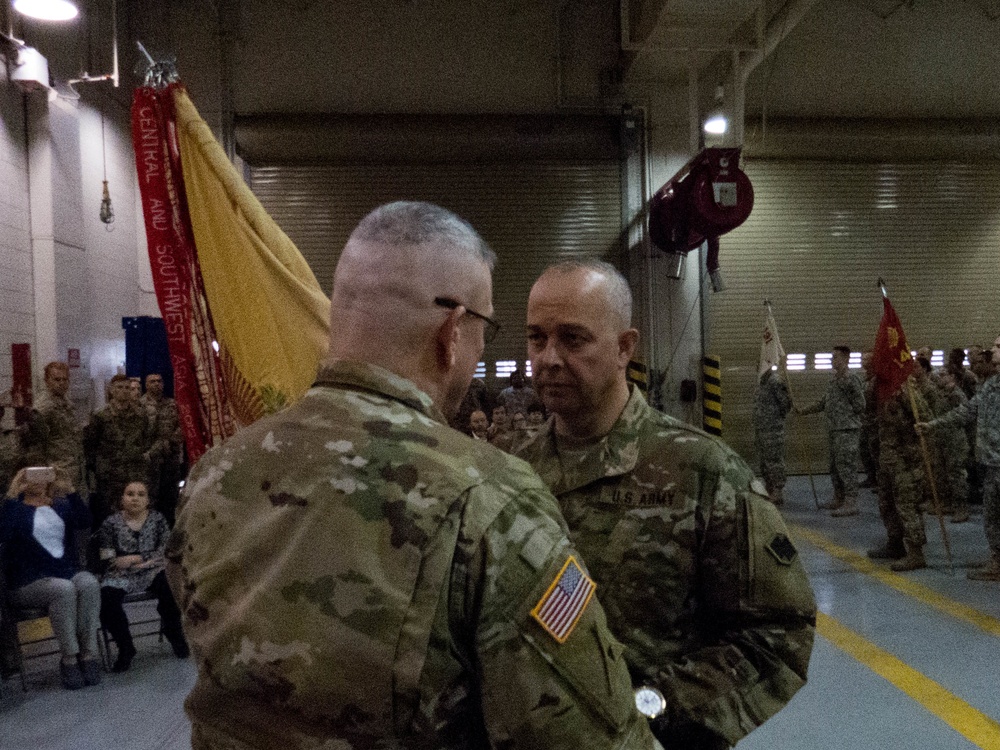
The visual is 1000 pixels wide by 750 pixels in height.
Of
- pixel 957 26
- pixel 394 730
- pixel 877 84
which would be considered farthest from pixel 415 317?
pixel 957 26

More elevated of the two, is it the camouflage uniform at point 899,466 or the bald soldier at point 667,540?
the bald soldier at point 667,540

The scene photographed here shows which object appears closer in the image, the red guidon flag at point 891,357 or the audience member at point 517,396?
the red guidon flag at point 891,357

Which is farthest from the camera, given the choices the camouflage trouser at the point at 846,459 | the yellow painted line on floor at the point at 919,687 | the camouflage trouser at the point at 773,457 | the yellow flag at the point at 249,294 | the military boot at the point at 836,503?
the camouflage trouser at the point at 773,457

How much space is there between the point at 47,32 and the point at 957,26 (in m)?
10.00

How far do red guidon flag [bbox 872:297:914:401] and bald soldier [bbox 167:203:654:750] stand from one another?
6.25 metres

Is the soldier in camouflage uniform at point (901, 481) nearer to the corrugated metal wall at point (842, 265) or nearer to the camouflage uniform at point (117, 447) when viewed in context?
the corrugated metal wall at point (842, 265)

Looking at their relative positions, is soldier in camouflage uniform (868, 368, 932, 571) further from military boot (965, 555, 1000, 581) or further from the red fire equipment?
the red fire equipment

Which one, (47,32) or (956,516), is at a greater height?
(47,32)

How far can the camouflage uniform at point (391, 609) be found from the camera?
808 mm

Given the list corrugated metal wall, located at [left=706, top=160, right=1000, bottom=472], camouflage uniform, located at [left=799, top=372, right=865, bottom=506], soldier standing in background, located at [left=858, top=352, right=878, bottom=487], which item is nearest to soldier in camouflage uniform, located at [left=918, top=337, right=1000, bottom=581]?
soldier standing in background, located at [left=858, top=352, right=878, bottom=487]

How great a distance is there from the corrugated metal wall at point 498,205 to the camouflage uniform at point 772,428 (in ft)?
7.66

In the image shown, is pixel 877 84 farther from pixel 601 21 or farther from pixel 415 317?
pixel 415 317

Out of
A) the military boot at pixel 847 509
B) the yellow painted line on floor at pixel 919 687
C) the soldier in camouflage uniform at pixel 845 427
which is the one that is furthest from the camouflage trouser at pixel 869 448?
the yellow painted line on floor at pixel 919 687

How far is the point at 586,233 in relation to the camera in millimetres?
9688
